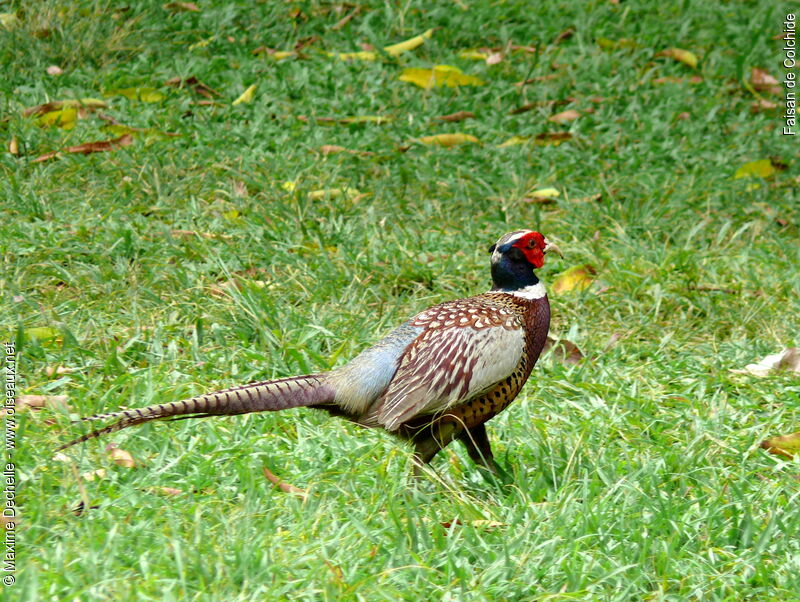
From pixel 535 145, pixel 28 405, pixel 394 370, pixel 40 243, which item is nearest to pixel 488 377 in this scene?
pixel 394 370

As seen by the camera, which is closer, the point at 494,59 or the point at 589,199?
the point at 589,199

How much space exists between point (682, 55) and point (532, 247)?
4.71 m

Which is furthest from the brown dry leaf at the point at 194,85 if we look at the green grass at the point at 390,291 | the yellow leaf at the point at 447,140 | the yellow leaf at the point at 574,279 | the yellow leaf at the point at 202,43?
the yellow leaf at the point at 574,279

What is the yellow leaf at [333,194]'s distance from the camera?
6277 mm

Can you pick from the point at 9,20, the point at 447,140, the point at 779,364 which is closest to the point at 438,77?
the point at 447,140

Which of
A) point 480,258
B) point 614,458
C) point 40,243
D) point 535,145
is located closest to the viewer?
point 614,458

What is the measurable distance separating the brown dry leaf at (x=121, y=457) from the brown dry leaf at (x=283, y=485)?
1.45 ft

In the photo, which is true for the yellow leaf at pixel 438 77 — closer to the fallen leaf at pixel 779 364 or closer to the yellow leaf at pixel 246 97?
the yellow leaf at pixel 246 97

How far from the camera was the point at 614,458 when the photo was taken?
158 inches

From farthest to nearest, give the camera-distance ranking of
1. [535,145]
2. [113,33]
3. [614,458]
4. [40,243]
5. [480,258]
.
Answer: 1. [113,33]
2. [535,145]
3. [480,258]
4. [40,243]
5. [614,458]

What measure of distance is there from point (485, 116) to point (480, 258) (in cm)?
181

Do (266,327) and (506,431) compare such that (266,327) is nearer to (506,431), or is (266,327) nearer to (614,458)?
(506,431)

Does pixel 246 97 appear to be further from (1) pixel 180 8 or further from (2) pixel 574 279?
(2) pixel 574 279

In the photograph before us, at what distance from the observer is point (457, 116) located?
24.1 feet
